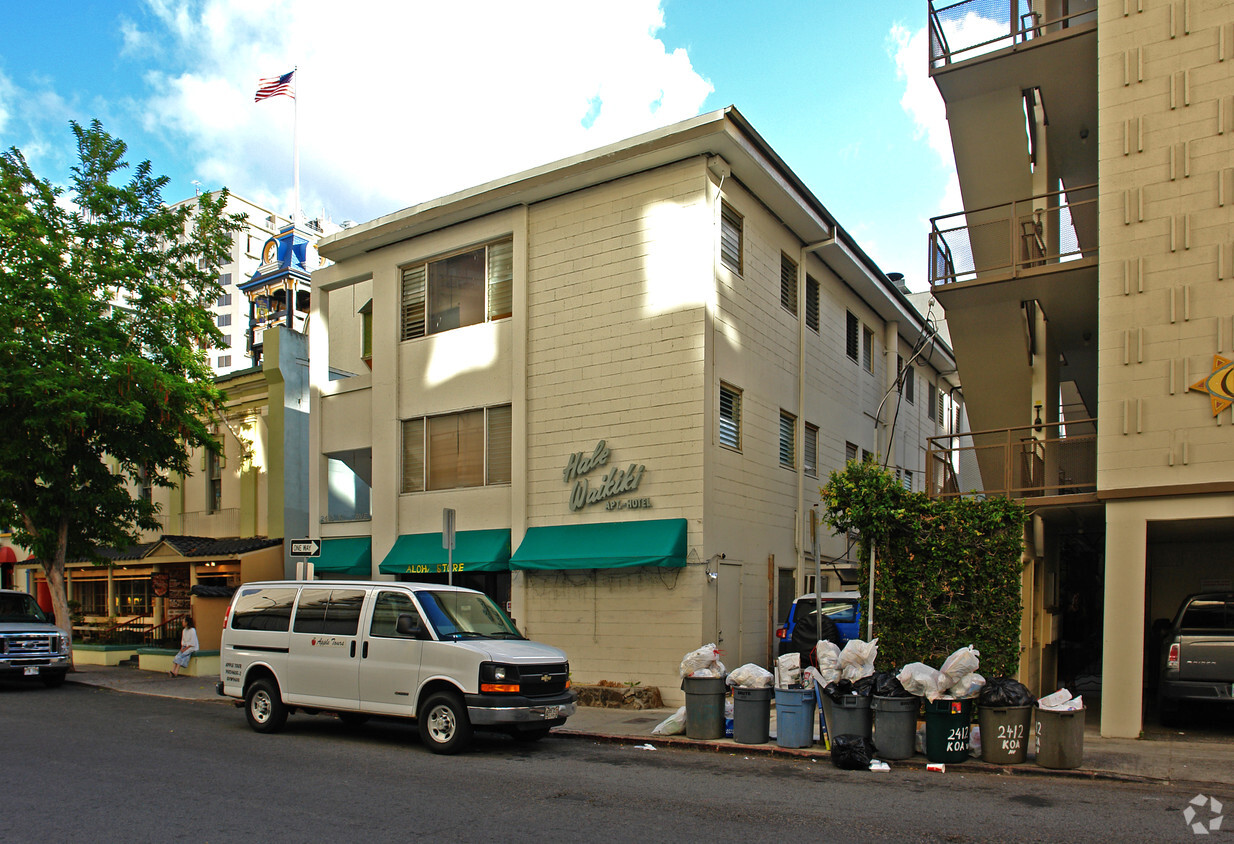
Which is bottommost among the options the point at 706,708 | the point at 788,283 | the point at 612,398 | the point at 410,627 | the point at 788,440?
the point at 706,708

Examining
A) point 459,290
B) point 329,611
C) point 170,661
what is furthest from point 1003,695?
point 170,661

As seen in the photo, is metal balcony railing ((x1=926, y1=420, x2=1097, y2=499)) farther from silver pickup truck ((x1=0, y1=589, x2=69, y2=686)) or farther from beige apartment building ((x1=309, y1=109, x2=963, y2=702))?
silver pickup truck ((x1=0, y1=589, x2=69, y2=686))

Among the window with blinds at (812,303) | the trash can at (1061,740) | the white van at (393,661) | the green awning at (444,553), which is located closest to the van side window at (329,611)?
the white van at (393,661)

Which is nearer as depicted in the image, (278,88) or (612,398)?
(612,398)

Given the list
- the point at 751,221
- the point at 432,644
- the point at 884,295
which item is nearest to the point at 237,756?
the point at 432,644

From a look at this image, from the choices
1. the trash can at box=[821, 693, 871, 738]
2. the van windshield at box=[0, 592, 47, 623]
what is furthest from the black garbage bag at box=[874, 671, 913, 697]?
the van windshield at box=[0, 592, 47, 623]

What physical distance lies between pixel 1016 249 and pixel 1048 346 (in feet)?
9.28

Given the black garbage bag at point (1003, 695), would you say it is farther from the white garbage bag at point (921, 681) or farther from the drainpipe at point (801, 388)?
the drainpipe at point (801, 388)

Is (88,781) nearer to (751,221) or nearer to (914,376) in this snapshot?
(751,221)

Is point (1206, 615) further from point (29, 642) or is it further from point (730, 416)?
point (29, 642)

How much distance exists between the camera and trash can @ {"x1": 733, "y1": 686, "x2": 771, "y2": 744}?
11.0 m

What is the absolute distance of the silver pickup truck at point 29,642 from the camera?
17.7 m

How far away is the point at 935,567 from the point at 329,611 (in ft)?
26.0

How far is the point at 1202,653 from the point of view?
37.6ft
